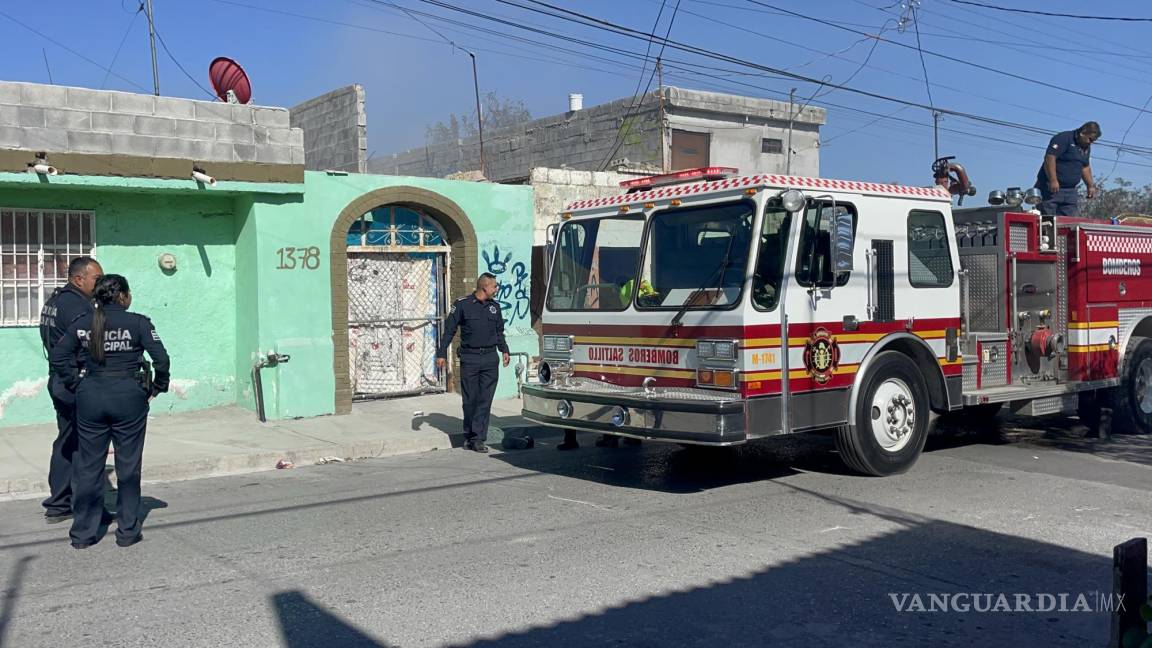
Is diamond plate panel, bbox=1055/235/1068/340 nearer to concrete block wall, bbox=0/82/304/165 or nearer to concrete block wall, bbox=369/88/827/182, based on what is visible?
concrete block wall, bbox=0/82/304/165

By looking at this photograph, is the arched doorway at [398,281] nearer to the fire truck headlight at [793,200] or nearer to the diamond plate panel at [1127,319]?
the fire truck headlight at [793,200]

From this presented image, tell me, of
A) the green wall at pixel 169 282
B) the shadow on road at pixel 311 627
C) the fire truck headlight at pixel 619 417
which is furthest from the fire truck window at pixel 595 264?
the green wall at pixel 169 282

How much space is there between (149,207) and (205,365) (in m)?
2.00

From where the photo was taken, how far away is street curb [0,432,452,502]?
8.77 m

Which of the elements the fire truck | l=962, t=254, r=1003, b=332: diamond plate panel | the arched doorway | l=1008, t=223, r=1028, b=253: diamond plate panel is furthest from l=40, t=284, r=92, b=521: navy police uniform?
l=1008, t=223, r=1028, b=253: diamond plate panel

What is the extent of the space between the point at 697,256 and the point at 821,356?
124cm

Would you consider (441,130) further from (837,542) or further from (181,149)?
(837,542)

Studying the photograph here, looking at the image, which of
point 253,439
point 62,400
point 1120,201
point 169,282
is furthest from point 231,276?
point 1120,201

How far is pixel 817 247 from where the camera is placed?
7785mm

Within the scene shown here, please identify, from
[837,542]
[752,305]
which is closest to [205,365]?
[752,305]

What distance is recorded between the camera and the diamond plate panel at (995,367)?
9.52 metres

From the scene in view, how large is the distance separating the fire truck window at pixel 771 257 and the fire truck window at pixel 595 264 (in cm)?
120

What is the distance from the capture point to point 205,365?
41.0 ft

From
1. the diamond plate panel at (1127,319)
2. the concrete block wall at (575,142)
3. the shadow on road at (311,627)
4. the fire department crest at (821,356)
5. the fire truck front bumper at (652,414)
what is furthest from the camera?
the concrete block wall at (575,142)
